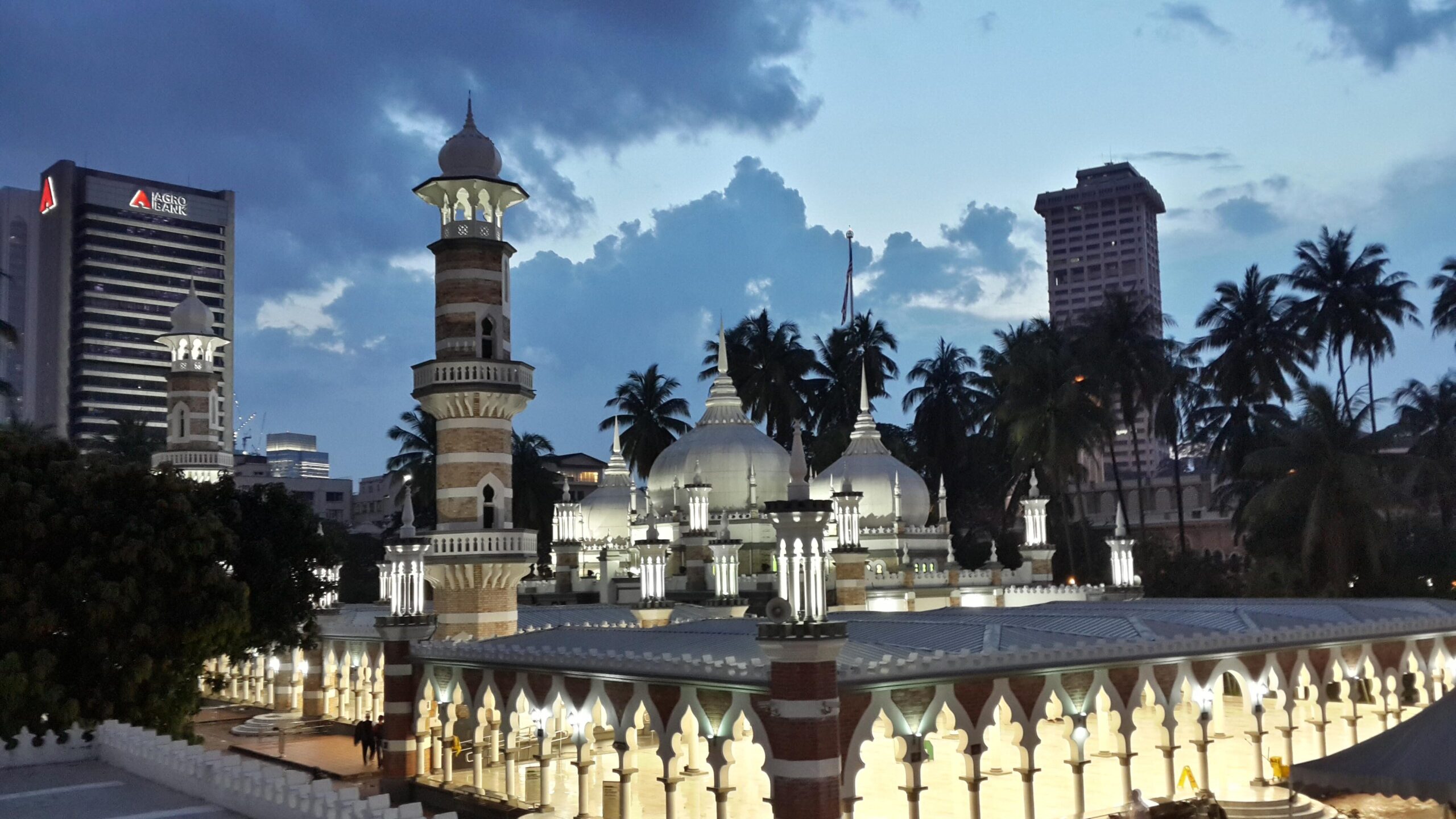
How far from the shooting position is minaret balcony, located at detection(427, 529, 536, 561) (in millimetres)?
28656

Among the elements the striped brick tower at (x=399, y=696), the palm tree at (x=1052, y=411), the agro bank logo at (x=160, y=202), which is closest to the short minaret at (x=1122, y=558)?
the palm tree at (x=1052, y=411)

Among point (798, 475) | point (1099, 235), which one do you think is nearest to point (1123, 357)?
point (798, 475)

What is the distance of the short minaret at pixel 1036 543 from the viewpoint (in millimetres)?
47875

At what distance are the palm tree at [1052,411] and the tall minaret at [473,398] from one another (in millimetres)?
31865

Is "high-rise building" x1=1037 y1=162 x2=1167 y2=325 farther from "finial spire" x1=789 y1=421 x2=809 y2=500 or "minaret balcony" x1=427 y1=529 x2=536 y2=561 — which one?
"finial spire" x1=789 y1=421 x2=809 y2=500

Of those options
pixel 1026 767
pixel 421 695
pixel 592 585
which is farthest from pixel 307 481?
pixel 1026 767

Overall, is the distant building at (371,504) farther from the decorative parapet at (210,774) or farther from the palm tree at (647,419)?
the decorative parapet at (210,774)

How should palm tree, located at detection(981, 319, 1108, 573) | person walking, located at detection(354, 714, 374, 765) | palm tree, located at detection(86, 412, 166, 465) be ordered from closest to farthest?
person walking, located at detection(354, 714, 374, 765), palm tree, located at detection(981, 319, 1108, 573), palm tree, located at detection(86, 412, 166, 465)

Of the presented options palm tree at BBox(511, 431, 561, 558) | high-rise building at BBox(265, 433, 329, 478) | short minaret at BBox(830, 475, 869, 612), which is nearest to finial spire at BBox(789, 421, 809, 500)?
short minaret at BBox(830, 475, 869, 612)

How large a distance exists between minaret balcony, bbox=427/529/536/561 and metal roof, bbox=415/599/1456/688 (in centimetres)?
364

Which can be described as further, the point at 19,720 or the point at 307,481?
the point at 307,481

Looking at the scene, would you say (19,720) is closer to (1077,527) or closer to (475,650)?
(475,650)

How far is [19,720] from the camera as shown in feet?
63.7

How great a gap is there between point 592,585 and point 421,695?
26050mm
